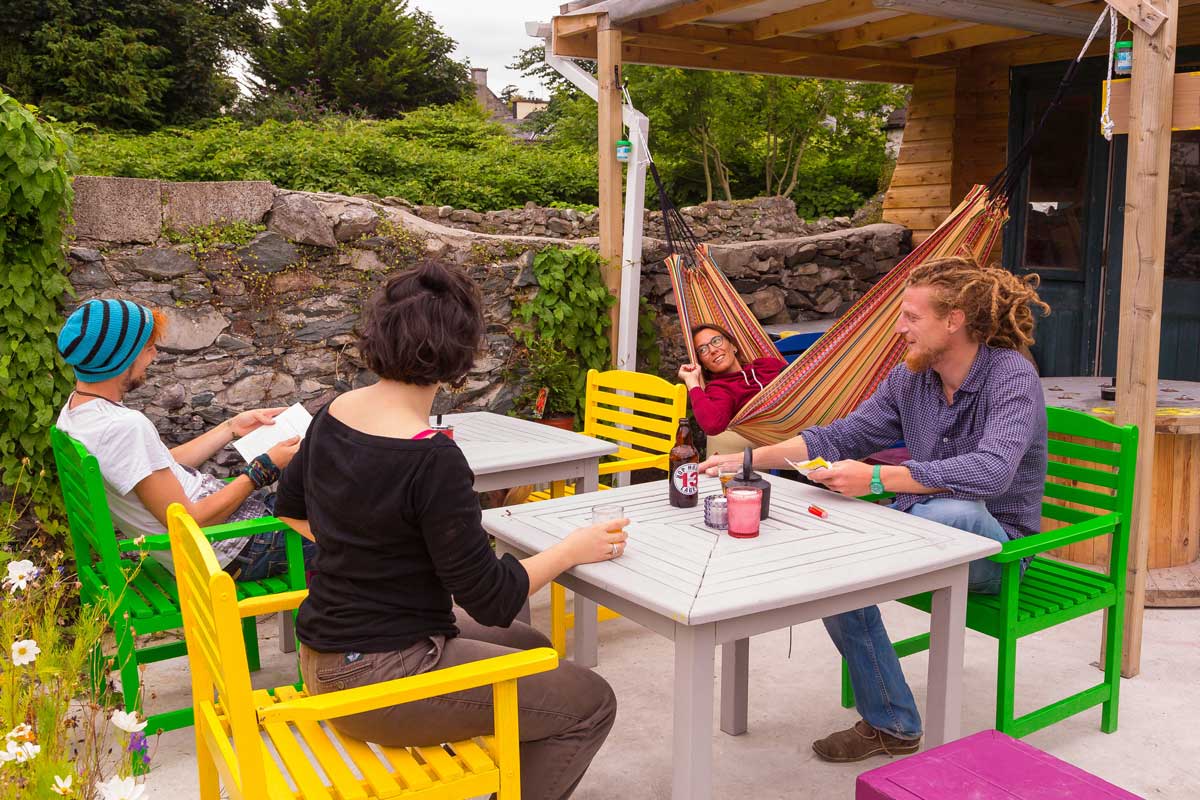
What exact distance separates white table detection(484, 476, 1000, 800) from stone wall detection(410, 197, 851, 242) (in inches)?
206

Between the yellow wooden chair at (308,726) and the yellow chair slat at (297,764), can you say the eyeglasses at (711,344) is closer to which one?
the yellow wooden chair at (308,726)

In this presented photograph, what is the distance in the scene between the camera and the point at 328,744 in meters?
1.73

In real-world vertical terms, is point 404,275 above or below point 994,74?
below

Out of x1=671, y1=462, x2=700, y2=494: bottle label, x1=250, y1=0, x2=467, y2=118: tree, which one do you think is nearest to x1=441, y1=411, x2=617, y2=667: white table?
x1=671, y1=462, x2=700, y2=494: bottle label

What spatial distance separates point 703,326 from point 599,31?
138cm

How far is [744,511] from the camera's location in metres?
2.05

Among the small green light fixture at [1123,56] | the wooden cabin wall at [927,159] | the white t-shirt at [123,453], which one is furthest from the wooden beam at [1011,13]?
the white t-shirt at [123,453]

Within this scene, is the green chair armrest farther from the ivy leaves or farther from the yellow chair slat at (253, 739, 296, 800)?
the ivy leaves

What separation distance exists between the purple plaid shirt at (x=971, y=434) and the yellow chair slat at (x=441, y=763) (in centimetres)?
121

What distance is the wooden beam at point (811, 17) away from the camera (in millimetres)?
4285

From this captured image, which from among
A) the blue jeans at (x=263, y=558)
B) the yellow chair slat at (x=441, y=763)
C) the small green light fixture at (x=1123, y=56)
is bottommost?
the yellow chair slat at (x=441, y=763)

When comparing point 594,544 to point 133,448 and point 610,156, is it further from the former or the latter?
point 610,156

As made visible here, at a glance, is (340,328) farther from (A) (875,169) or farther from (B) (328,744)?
(A) (875,169)

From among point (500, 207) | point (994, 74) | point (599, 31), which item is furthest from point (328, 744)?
point (500, 207)
